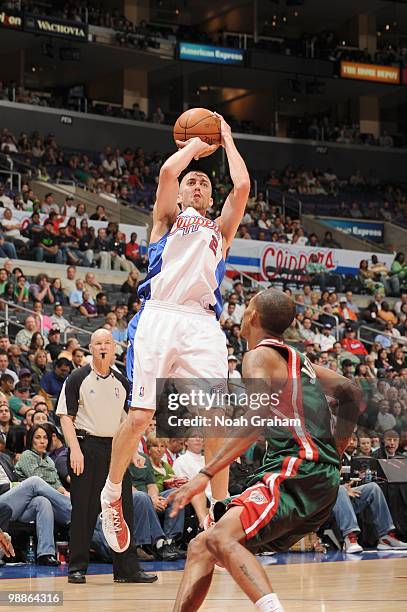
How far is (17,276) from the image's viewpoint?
17.0m

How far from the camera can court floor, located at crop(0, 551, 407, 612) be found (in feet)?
22.0

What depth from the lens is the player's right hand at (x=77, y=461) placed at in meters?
8.23

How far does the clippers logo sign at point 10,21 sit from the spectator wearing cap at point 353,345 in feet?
49.7

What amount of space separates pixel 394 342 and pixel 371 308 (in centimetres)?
170

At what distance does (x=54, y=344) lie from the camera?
586 inches

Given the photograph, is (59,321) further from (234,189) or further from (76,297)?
(234,189)

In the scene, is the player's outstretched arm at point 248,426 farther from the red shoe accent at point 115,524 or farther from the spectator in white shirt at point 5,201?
the spectator in white shirt at point 5,201

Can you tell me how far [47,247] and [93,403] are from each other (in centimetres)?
1164

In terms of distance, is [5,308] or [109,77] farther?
[109,77]

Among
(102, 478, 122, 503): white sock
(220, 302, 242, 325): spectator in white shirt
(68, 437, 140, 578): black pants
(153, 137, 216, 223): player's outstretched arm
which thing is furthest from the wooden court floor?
(220, 302, 242, 325): spectator in white shirt

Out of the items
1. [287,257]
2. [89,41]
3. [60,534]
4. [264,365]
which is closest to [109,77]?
[89,41]

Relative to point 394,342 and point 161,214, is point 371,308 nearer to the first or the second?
point 394,342

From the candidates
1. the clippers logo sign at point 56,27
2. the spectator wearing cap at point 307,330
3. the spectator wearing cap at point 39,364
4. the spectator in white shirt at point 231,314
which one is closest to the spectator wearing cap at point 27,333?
Answer: the spectator wearing cap at point 39,364

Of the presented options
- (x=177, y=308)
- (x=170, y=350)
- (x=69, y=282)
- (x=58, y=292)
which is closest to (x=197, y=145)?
(x=177, y=308)
